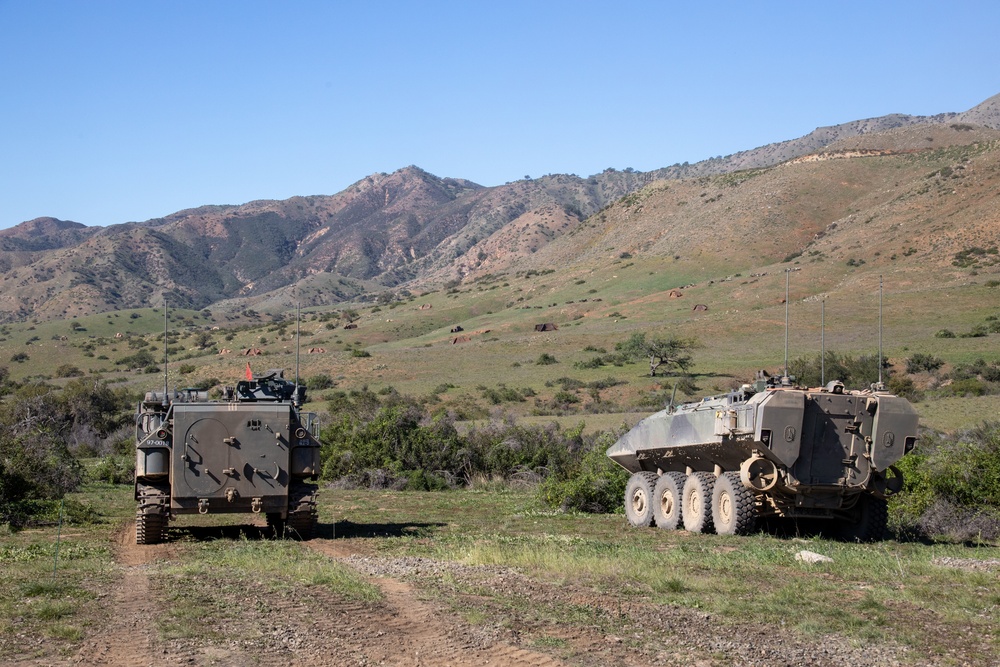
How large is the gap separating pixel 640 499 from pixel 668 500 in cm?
117

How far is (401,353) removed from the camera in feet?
230

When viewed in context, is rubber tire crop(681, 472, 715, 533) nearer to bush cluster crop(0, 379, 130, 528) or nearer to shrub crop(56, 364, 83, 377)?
bush cluster crop(0, 379, 130, 528)

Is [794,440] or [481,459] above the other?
[794,440]

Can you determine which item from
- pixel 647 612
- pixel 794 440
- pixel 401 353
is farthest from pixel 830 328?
pixel 647 612

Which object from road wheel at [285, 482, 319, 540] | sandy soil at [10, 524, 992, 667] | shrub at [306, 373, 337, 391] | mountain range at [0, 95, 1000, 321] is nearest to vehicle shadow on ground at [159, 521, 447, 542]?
road wheel at [285, 482, 319, 540]

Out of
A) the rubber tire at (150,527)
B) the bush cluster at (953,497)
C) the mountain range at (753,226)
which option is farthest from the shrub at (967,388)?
the rubber tire at (150,527)

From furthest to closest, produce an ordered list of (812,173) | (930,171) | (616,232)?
1. (616,232)
2. (812,173)
3. (930,171)

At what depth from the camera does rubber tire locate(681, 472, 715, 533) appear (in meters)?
17.4

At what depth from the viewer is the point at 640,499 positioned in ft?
65.9

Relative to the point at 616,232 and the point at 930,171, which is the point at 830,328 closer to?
the point at 930,171

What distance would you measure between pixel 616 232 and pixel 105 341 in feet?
190

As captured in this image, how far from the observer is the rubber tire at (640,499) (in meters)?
19.5

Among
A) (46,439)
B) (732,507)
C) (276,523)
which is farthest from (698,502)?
(46,439)

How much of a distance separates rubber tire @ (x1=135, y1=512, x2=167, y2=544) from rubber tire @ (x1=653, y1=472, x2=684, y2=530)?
8.38 m
